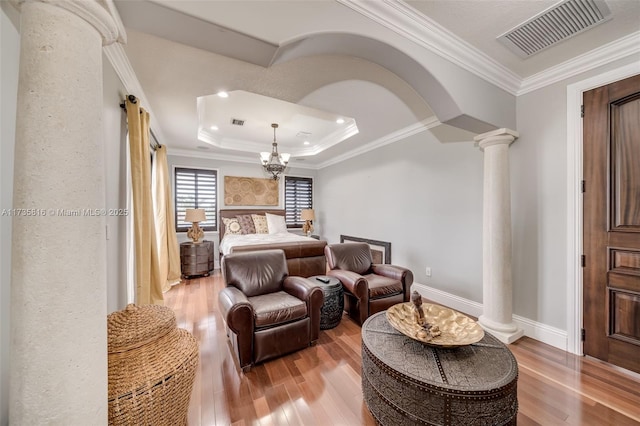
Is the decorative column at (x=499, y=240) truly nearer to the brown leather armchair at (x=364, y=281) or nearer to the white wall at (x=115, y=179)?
the brown leather armchair at (x=364, y=281)

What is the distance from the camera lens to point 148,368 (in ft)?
3.98

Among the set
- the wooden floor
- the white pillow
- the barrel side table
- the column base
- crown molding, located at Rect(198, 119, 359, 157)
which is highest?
crown molding, located at Rect(198, 119, 359, 157)

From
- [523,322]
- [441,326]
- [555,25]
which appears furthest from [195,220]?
[555,25]

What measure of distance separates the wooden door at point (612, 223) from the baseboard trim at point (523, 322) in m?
0.19

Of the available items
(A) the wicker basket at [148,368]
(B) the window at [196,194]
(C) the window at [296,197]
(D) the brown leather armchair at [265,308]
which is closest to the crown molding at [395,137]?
(C) the window at [296,197]

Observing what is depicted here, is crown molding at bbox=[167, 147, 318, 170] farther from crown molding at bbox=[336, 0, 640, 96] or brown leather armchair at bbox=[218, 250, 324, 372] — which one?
crown molding at bbox=[336, 0, 640, 96]

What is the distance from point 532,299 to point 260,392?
280 centimetres

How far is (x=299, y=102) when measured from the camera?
2.94 m

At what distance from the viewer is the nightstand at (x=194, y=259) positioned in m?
4.59

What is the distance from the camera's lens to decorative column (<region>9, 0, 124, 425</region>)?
0.81 m

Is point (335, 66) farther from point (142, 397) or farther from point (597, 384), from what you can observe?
point (597, 384)

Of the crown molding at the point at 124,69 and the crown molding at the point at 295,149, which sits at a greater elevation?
the crown molding at the point at 295,149

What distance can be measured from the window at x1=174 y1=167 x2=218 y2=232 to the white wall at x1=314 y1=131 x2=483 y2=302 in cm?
319

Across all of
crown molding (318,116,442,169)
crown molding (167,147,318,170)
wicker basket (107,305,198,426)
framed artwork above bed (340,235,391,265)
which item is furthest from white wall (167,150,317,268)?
wicker basket (107,305,198,426)
